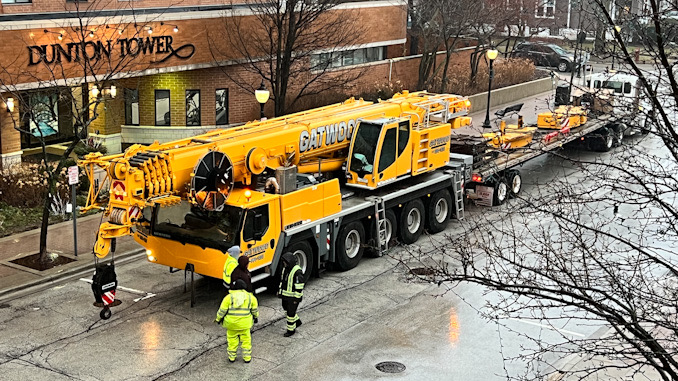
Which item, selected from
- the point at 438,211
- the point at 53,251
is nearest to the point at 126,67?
the point at 53,251

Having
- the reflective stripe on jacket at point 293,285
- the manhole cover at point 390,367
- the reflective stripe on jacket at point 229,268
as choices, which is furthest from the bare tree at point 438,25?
the manhole cover at point 390,367

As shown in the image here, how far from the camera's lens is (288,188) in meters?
15.9

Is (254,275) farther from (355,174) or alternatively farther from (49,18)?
(49,18)

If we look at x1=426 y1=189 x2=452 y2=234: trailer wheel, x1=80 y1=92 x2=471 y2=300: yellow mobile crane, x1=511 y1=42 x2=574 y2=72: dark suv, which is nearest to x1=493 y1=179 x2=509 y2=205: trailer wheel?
x1=80 y1=92 x2=471 y2=300: yellow mobile crane

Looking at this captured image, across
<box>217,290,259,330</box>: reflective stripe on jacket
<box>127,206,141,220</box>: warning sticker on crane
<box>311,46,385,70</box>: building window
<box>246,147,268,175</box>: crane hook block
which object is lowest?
<box>217,290,259,330</box>: reflective stripe on jacket

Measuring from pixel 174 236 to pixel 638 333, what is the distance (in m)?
10.2

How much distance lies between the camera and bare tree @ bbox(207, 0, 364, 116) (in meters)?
25.4

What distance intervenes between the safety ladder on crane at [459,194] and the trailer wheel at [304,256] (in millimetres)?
5528

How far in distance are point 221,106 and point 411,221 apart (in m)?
10.4

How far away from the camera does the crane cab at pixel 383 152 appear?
60.4 feet

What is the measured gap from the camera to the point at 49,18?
72.8ft

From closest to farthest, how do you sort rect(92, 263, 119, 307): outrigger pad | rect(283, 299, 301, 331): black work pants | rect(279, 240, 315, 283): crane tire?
rect(283, 299, 301, 331): black work pants
rect(92, 263, 119, 307): outrigger pad
rect(279, 240, 315, 283): crane tire

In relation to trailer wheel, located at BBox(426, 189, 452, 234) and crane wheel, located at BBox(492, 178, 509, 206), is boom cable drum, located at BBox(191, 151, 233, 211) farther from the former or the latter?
crane wheel, located at BBox(492, 178, 509, 206)

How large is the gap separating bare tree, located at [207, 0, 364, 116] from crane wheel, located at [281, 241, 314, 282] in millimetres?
8724
